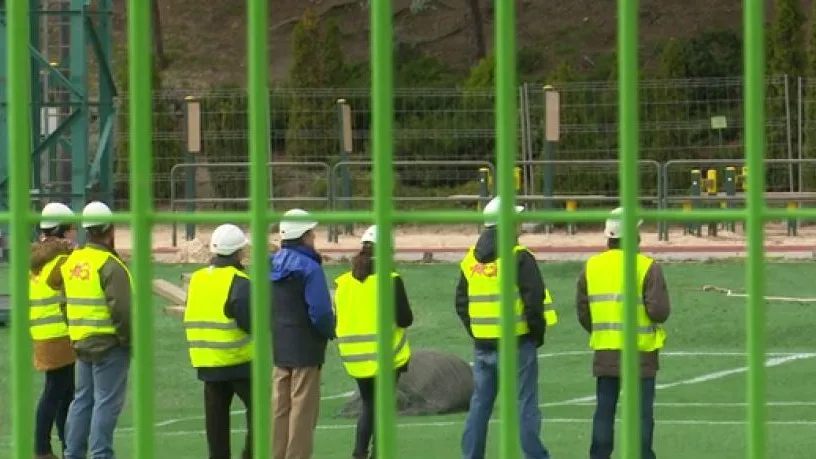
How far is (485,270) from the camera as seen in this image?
1109 centimetres

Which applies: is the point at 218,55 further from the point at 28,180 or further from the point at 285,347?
the point at 28,180

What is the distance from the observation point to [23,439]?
518cm

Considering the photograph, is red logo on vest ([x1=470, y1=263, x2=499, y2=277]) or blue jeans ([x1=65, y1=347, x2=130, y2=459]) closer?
blue jeans ([x1=65, y1=347, x2=130, y2=459])

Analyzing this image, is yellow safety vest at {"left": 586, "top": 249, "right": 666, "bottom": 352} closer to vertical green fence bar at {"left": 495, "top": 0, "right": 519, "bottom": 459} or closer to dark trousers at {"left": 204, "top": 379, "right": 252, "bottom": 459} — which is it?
dark trousers at {"left": 204, "top": 379, "right": 252, "bottom": 459}

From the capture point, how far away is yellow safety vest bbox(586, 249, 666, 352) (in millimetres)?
10258

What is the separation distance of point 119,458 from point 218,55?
32.3 metres

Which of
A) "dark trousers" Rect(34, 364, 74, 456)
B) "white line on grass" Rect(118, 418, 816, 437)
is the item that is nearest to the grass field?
"white line on grass" Rect(118, 418, 816, 437)

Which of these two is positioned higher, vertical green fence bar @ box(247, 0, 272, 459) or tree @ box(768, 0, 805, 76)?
tree @ box(768, 0, 805, 76)

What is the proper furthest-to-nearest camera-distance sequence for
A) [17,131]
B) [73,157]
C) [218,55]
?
[218,55] → [73,157] → [17,131]

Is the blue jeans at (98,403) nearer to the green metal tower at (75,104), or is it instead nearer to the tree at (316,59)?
the green metal tower at (75,104)

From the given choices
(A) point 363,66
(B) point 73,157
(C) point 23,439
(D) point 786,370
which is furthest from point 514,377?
(A) point 363,66

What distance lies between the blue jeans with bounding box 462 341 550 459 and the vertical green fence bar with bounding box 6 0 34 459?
5.95 m

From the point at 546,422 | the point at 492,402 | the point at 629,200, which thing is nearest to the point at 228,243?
the point at 492,402

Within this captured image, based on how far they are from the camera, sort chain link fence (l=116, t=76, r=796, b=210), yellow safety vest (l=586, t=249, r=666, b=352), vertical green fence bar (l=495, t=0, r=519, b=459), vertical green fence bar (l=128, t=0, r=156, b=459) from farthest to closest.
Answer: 1. chain link fence (l=116, t=76, r=796, b=210)
2. yellow safety vest (l=586, t=249, r=666, b=352)
3. vertical green fence bar (l=128, t=0, r=156, b=459)
4. vertical green fence bar (l=495, t=0, r=519, b=459)
